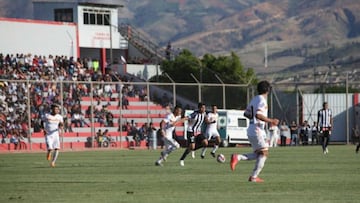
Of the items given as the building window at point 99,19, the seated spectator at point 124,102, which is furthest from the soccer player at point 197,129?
the building window at point 99,19

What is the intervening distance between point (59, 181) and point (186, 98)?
4115 centimetres

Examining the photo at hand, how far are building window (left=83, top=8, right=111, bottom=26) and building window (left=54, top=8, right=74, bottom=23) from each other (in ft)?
4.09

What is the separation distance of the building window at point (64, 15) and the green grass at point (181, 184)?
5463 cm

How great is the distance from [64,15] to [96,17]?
263 centimetres

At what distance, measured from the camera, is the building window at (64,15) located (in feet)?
287

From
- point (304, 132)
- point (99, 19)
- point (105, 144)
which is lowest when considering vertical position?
point (105, 144)

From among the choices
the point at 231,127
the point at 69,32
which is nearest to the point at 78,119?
the point at 231,127

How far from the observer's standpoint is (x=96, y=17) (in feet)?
289

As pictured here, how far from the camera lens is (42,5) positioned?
299 ft

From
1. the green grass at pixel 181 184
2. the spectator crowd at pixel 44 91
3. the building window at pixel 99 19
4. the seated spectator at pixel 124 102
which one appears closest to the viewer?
the green grass at pixel 181 184

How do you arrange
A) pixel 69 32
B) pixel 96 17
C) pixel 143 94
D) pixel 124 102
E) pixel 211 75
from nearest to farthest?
pixel 124 102, pixel 143 94, pixel 211 75, pixel 69 32, pixel 96 17

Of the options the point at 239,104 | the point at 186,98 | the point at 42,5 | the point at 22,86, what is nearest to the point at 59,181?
the point at 22,86

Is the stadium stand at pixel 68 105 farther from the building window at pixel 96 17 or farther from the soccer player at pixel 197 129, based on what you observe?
the soccer player at pixel 197 129

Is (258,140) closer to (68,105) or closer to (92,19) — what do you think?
(68,105)
